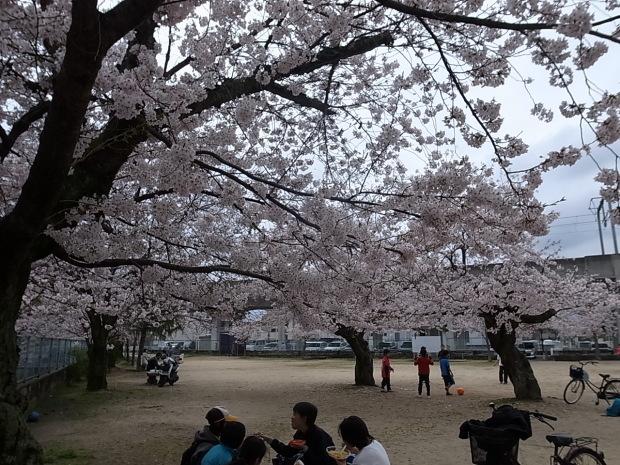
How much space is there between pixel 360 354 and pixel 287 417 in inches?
279

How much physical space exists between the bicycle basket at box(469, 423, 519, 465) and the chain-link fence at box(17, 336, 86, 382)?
9054 millimetres

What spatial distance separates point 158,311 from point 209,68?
12474 mm

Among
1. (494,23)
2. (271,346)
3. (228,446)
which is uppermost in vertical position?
(494,23)

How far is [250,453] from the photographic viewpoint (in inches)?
113

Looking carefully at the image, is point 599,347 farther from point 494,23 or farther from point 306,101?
point 494,23

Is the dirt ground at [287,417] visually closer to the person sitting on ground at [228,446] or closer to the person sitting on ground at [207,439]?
the person sitting on ground at [207,439]

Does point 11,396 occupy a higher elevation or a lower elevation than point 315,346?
higher

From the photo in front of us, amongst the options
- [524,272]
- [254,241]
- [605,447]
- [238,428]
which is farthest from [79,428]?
[524,272]

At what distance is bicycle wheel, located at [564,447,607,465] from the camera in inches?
182

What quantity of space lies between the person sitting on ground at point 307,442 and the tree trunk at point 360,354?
44.5ft

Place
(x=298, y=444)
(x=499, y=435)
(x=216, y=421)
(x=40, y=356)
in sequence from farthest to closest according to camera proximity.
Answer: (x=40, y=356)
(x=216, y=421)
(x=499, y=435)
(x=298, y=444)

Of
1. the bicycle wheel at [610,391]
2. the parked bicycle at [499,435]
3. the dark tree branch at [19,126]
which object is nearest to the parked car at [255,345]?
the bicycle wheel at [610,391]

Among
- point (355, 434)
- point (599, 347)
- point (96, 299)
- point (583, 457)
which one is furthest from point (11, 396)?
point (599, 347)

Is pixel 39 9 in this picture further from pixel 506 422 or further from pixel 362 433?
pixel 506 422
